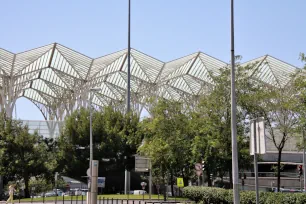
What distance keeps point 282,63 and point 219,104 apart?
151 ft

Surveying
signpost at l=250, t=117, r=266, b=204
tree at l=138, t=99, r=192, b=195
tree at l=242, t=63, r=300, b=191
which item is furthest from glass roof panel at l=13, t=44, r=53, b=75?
signpost at l=250, t=117, r=266, b=204

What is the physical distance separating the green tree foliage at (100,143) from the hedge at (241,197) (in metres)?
17.0

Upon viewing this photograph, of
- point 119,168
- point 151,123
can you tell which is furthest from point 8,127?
point 151,123

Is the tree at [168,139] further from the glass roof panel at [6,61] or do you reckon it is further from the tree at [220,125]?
the glass roof panel at [6,61]

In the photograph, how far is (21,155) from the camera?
46312mm

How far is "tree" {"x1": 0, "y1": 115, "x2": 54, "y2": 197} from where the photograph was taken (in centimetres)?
4528

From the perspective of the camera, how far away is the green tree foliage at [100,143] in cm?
4769

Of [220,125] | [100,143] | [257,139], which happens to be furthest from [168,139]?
[257,139]

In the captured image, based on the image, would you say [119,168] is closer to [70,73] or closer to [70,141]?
[70,141]

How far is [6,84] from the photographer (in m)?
66.5

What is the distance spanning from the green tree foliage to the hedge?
17020 millimetres

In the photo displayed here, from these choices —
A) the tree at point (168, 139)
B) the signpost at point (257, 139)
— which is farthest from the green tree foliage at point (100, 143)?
the signpost at point (257, 139)

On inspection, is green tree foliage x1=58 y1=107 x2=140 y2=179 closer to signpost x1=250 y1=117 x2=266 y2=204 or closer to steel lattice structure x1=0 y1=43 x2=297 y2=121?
steel lattice structure x1=0 y1=43 x2=297 y2=121

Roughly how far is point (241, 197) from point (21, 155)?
29.9 m
